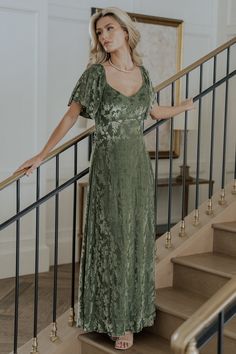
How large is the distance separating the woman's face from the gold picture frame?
300cm

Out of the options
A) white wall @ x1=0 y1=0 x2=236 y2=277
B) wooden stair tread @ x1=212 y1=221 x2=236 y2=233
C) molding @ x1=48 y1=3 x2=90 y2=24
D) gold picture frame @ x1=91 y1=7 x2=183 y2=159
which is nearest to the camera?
wooden stair tread @ x1=212 y1=221 x2=236 y2=233

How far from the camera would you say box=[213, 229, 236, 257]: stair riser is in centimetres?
370

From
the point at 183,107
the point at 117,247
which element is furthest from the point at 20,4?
the point at 117,247

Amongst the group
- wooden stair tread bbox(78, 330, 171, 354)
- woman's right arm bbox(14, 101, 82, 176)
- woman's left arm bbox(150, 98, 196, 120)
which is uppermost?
woman's left arm bbox(150, 98, 196, 120)

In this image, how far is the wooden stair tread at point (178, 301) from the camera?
3.18 m

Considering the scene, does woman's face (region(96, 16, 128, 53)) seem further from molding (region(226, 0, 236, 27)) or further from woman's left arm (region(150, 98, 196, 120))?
molding (region(226, 0, 236, 27))

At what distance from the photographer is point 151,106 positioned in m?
3.15

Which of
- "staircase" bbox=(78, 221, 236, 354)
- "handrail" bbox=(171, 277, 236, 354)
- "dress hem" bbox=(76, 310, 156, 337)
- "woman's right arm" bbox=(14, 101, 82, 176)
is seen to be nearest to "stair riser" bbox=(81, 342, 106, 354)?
"staircase" bbox=(78, 221, 236, 354)

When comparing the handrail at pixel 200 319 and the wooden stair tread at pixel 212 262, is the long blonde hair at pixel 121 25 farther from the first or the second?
the handrail at pixel 200 319

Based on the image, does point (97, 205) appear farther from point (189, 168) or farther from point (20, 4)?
point (189, 168)

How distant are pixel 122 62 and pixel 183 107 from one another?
0.46 metres

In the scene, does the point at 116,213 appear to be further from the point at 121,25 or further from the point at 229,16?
the point at 229,16

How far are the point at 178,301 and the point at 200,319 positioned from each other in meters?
1.68

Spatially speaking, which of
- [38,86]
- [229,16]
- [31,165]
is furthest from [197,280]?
[229,16]
